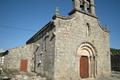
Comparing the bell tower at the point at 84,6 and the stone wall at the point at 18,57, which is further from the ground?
the bell tower at the point at 84,6

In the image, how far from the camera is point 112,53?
29.4 meters

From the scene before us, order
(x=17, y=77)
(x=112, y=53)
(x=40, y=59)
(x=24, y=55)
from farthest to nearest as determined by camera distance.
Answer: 1. (x=112, y=53)
2. (x=24, y=55)
3. (x=40, y=59)
4. (x=17, y=77)

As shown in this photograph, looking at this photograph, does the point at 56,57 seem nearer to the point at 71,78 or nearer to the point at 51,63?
the point at 51,63

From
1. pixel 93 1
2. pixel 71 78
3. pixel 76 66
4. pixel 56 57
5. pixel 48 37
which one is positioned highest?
pixel 93 1

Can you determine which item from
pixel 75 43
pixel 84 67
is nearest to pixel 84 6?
pixel 75 43

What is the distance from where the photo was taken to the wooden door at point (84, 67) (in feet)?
51.8

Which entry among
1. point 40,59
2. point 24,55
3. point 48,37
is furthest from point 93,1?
point 24,55

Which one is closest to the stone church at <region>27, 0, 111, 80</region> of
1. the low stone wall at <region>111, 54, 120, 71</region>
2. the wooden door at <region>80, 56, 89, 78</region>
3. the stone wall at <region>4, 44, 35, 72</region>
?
the wooden door at <region>80, 56, 89, 78</region>

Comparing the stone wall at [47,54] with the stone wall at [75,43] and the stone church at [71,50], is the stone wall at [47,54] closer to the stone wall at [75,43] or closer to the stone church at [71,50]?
the stone church at [71,50]

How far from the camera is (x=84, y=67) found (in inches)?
639

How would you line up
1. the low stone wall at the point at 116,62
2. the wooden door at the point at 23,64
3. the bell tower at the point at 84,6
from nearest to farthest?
the bell tower at the point at 84,6 < the wooden door at the point at 23,64 < the low stone wall at the point at 116,62

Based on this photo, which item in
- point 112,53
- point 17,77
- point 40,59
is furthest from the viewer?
point 112,53

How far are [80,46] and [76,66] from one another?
2325mm

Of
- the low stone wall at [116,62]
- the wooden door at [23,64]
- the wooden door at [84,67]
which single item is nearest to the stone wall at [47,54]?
the wooden door at [23,64]
